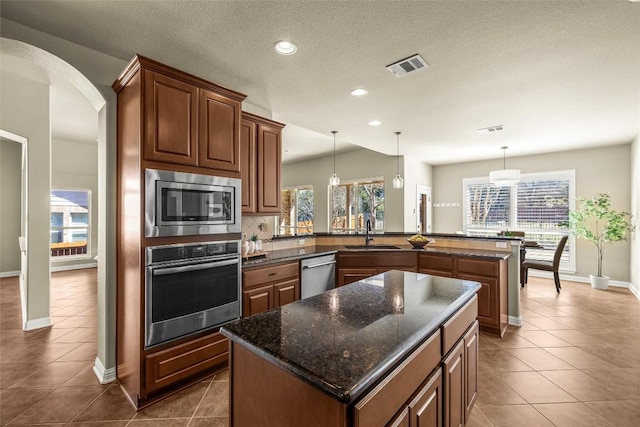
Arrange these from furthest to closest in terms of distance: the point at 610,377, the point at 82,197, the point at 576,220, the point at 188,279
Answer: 1. the point at 82,197
2. the point at 576,220
3. the point at 610,377
4. the point at 188,279

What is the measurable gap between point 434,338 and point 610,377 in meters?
2.45

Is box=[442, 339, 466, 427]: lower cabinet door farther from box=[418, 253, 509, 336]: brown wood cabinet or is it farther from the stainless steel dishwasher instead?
the stainless steel dishwasher

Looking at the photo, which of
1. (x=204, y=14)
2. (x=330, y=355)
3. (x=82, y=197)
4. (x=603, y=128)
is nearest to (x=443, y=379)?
(x=330, y=355)

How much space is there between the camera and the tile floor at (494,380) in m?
2.00

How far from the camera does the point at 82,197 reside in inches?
295

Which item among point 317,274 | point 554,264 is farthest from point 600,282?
point 317,274

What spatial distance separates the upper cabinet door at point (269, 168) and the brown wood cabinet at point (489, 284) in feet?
7.70

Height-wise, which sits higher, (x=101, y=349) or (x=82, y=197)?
(x=82, y=197)

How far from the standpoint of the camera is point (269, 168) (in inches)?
133

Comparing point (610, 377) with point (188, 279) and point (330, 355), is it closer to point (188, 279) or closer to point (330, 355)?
point (330, 355)

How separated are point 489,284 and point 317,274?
2.02 m

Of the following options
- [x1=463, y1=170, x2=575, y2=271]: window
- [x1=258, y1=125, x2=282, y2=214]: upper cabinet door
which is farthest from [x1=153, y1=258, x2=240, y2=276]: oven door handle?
[x1=463, y1=170, x2=575, y2=271]: window

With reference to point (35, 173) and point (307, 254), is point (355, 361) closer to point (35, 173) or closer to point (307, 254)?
point (307, 254)

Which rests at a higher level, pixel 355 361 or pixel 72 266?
pixel 355 361
